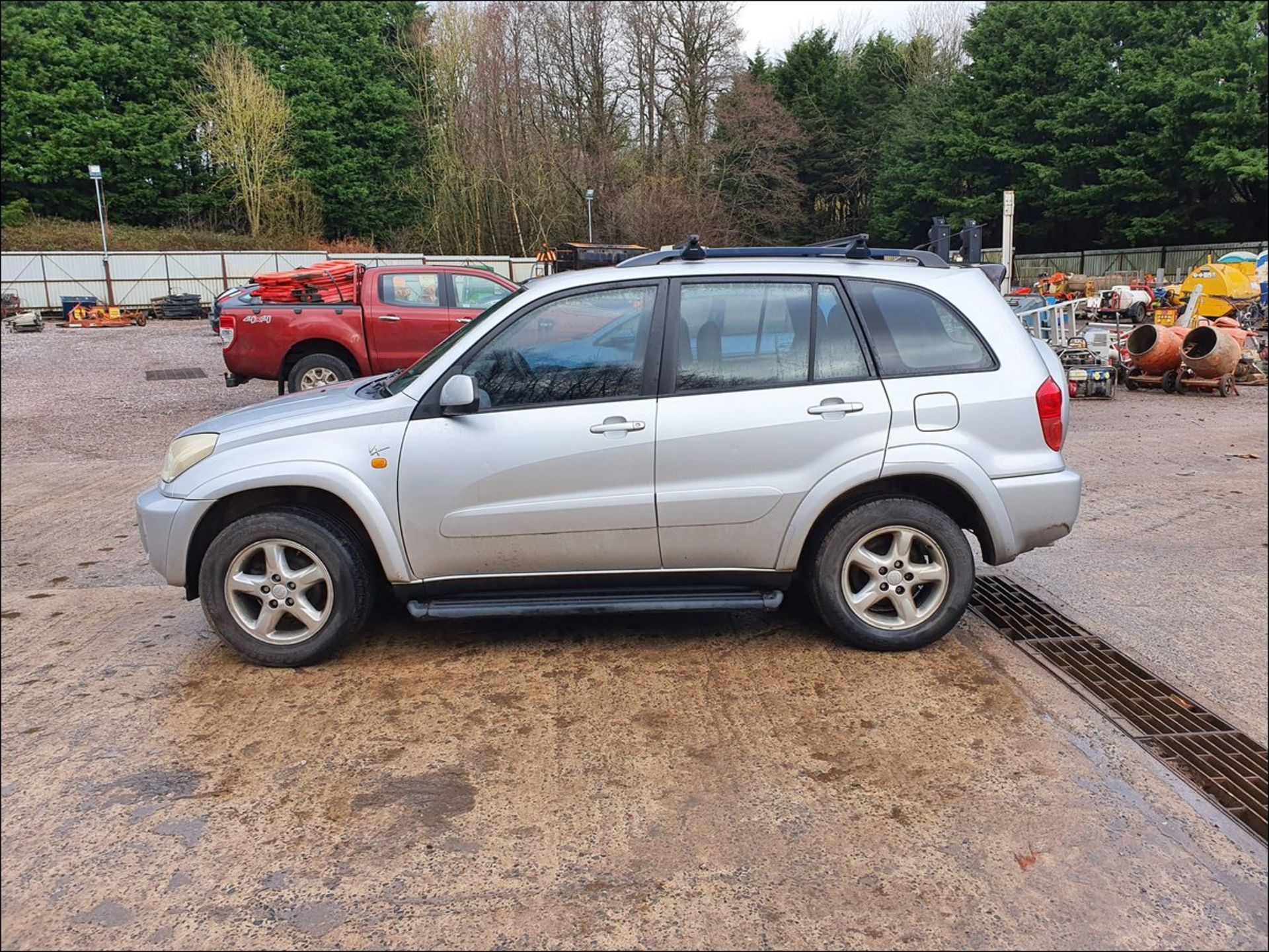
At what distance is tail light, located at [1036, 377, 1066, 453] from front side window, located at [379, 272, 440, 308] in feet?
28.6

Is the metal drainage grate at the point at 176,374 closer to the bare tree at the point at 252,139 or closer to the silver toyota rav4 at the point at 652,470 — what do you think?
the silver toyota rav4 at the point at 652,470

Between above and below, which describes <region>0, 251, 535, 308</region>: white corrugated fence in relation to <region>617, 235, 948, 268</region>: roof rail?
above

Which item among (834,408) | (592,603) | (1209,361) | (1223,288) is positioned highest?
(1223,288)

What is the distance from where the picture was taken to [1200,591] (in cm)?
525

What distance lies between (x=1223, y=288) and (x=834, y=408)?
2087 cm

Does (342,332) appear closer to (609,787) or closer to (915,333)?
(915,333)

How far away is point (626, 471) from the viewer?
4.24m

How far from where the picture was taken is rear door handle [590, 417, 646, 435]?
4.23 metres

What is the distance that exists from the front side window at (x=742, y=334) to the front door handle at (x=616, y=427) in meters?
0.27

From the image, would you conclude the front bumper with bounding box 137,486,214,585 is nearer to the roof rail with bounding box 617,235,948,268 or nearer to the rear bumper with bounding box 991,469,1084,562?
the roof rail with bounding box 617,235,948,268

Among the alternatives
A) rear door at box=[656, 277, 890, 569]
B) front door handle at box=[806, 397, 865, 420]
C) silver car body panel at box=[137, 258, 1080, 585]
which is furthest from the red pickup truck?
front door handle at box=[806, 397, 865, 420]

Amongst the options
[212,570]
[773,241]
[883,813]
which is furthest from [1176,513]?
[773,241]

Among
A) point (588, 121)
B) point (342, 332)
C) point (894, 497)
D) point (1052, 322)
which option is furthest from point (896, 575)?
point (588, 121)

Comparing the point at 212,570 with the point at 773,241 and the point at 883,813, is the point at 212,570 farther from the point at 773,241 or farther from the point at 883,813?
the point at 773,241
